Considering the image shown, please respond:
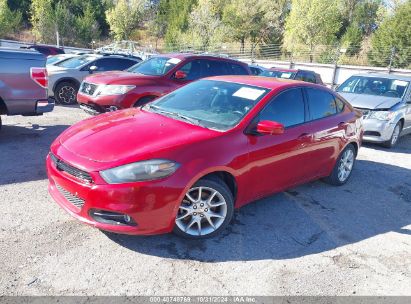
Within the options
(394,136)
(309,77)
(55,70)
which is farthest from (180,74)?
(309,77)

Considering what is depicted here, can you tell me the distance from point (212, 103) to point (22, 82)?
12.0 ft

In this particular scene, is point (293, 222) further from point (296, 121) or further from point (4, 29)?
point (4, 29)

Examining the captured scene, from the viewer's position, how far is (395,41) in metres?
28.3

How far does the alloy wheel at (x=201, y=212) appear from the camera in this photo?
12.1 feet

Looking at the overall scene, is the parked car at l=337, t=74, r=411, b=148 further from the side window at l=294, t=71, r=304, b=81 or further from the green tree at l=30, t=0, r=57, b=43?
the green tree at l=30, t=0, r=57, b=43

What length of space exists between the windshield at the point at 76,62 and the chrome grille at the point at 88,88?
301 centimetres

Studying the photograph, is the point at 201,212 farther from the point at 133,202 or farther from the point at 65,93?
the point at 65,93

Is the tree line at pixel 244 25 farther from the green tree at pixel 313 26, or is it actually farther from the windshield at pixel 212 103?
the windshield at pixel 212 103

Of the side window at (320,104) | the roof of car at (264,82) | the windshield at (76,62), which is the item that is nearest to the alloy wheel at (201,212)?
the roof of car at (264,82)

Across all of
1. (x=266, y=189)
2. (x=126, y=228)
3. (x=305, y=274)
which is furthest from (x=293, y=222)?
(x=126, y=228)

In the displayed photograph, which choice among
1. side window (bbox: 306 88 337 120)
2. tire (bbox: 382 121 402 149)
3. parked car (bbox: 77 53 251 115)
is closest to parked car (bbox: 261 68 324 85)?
parked car (bbox: 77 53 251 115)

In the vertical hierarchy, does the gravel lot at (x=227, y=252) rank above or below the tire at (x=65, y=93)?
below

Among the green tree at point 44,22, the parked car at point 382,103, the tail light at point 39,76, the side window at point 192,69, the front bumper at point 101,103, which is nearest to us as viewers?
the tail light at point 39,76

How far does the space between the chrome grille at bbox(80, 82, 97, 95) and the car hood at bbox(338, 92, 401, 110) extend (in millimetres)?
5871
